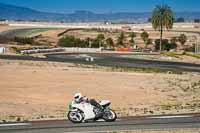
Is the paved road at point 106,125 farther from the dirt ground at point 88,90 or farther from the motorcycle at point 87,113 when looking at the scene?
the dirt ground at point 88,90

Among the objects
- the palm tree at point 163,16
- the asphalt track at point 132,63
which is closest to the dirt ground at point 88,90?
the asphalt track at point 132,63

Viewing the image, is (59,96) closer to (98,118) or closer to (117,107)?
(117,107)

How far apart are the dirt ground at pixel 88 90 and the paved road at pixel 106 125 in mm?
2653

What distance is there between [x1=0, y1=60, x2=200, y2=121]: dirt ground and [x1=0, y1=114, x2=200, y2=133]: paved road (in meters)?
2.65

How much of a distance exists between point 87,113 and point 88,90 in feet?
63.4

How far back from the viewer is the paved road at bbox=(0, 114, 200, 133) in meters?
22.0

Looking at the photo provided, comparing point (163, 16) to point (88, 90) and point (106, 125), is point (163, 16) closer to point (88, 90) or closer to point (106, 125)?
point (88, 90)

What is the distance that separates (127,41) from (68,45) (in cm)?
2886

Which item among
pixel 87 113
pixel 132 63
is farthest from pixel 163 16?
pixel 87 113

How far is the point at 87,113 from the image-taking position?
23.7 metres

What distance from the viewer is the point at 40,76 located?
53.4 meters

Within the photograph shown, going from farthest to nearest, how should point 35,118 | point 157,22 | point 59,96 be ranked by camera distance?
point 157,22 → point 59,96 → point 35,118

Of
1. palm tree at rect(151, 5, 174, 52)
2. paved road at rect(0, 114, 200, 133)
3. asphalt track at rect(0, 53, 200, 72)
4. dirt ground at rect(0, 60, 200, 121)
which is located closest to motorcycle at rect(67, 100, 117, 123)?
paved road at rect(0, 114, 200, 133)

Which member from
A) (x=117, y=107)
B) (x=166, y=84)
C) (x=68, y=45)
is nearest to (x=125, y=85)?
(x=166, y=84)
